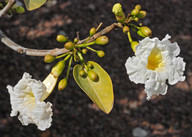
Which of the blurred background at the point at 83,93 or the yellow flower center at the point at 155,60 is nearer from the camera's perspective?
the yellow flower center at the point at 155,60

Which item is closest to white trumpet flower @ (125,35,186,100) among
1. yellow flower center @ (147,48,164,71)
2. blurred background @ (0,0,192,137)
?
yellow flower center @ (147,48,164,71)

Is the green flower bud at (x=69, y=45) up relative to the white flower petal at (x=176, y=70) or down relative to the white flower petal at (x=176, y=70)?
up

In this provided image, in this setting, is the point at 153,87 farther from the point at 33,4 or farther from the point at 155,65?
the point at 33,4

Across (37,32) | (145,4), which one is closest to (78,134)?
(37,32)

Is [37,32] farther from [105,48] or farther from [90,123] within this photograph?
[90,123]

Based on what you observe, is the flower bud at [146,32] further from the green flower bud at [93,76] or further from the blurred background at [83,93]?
the blurred background at [83,93]

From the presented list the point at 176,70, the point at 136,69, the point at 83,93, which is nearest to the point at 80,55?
the point at 136,69

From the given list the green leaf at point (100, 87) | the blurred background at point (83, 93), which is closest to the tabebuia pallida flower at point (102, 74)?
the green leaf at point (100, 87)

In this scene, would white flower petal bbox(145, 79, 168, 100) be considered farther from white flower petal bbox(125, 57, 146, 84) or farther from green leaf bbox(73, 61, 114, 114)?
green leaf bbox(73, 61, 114, 114)
